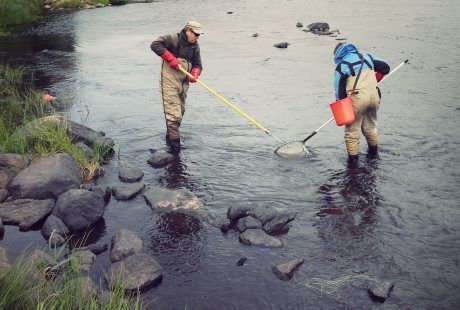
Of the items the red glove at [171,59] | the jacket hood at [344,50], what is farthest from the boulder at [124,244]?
the jacket hood at [344,50]

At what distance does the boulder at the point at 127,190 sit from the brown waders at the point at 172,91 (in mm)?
1844

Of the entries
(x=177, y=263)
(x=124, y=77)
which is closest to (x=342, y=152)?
(x=177, y=263)

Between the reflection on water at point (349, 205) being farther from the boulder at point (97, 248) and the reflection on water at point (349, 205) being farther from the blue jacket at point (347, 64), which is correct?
the boulder at point (97, 248)

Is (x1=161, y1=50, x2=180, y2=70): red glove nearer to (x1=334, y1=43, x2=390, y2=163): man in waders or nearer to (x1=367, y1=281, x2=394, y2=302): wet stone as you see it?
(x1=334, y1=43, x2=390, y2=163): man in waders

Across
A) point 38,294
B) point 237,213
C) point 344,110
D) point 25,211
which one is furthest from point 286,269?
point 25,211

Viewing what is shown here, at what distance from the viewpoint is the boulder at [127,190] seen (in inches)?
290

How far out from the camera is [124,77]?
16.3 meters

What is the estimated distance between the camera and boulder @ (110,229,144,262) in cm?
578

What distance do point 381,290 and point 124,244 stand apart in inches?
129

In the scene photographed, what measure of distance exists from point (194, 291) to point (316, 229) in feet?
6.98

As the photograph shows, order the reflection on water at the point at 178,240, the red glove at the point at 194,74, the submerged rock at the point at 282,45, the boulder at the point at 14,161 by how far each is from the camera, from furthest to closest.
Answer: the submerged rock at the point at 282,45
the red glove at the point at 194,74
the boulder at the point at 14,161
the reflection on water at the point at 178,240

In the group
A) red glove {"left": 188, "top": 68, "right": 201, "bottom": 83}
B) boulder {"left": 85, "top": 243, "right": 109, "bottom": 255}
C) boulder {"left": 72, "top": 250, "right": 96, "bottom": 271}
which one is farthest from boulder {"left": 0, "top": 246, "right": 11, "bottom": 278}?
red glove {"left": 188, "top": 68, "right": 201, "bottom": 83}

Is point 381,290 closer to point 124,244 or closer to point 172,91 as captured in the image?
point 124,244

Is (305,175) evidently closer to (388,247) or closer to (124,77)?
(388,247)
